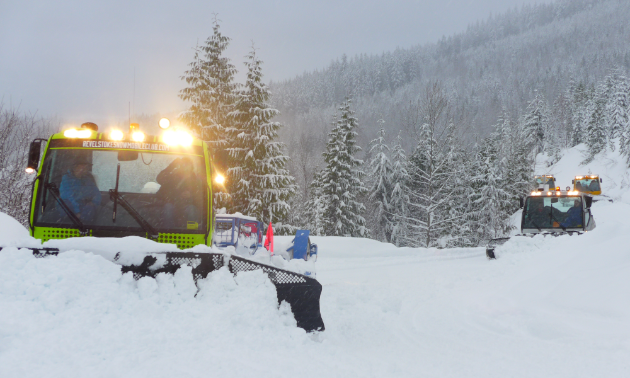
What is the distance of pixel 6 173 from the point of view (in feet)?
41.2

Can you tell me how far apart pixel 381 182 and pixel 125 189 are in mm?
34041

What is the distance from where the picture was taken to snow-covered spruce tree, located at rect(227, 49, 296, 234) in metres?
22.8

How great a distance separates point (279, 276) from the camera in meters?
3.90

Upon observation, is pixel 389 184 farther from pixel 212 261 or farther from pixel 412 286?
pixel 212 261

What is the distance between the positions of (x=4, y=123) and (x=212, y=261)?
1292 cm

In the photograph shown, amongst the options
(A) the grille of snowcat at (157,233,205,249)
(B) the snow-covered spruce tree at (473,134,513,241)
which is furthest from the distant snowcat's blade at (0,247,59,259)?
(B) the snow-covered spruce tree at (473,134,513,241)

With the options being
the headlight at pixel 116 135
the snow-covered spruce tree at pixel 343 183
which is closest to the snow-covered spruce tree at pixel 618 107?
the snow-covered spruce tree at pixel 343 183

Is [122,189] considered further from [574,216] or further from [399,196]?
[399,196]

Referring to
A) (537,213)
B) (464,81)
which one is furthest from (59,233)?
(464,81)

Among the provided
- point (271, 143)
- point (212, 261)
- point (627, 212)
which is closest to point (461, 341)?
point (212, 261)

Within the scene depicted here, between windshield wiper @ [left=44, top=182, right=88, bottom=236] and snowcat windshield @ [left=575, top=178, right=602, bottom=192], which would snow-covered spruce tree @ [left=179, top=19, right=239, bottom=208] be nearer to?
windshield wiper @ [left=44, top=182, right=88, bottom=236]

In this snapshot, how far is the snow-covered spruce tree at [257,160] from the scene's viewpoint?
22750 mm

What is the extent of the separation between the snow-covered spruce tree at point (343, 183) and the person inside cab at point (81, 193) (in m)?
23.7

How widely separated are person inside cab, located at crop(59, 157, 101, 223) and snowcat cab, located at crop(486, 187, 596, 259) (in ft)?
39.8
